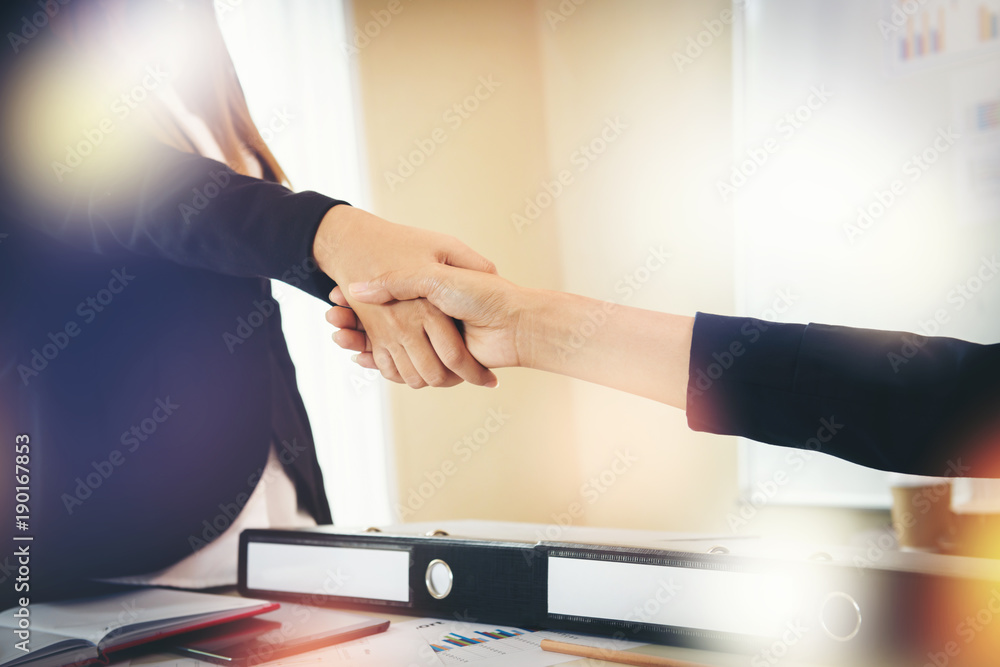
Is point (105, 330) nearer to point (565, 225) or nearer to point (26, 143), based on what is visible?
point (26, 143)

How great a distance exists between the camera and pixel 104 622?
631 millimetres

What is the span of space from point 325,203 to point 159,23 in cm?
66

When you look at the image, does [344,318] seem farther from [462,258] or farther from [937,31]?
[937,31]

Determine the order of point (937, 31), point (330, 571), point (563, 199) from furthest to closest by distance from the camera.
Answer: point (563, 199) < point (937, 31) < point (330, 571)

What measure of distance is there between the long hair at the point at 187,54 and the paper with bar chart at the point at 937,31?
1.37 meters

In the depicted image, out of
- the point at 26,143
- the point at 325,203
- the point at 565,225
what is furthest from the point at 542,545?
the point at 565,225

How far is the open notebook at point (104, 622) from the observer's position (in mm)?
571

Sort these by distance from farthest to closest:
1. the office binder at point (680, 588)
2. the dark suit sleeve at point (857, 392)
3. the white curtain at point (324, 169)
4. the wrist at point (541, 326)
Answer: the white curtain at point (324, 169), the wrist at point (541, 326), the dark suit sleeve at point (857, 392), the office binder at point (680, 588)

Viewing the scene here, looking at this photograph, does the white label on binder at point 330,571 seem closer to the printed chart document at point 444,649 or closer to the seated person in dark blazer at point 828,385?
the printed chart document at point 444,649

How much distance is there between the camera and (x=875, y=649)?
51 centimetres

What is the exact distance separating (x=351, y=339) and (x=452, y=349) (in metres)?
0.19

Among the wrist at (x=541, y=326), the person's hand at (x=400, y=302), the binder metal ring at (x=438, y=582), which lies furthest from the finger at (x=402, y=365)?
the binder metal ring at (x=438, y=582)

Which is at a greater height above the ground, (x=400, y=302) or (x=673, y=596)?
(x=400, y=302)

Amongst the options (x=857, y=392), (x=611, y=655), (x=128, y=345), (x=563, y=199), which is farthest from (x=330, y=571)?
(x=563, y=199)
